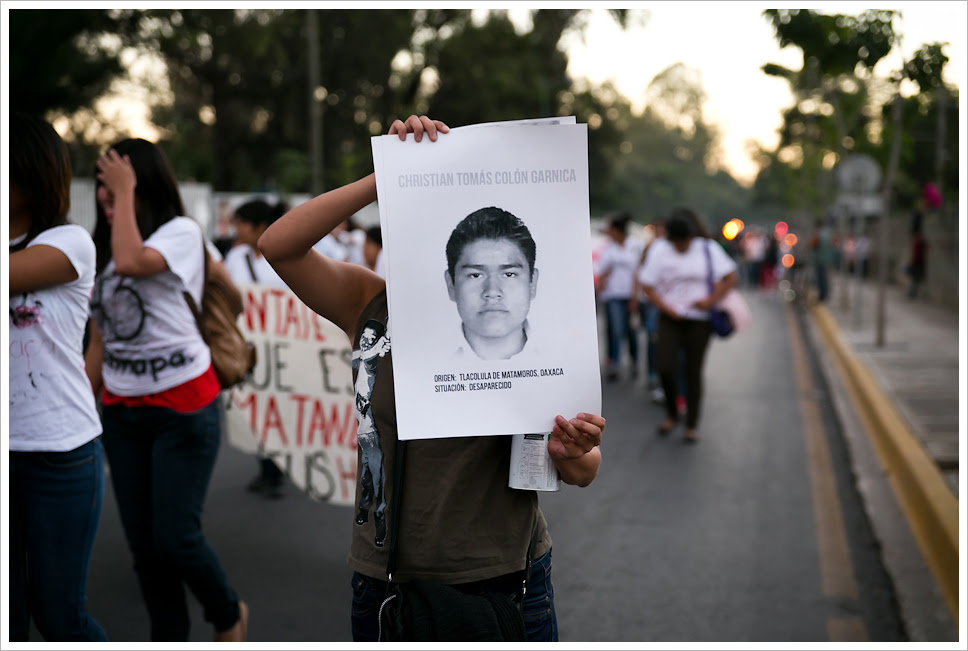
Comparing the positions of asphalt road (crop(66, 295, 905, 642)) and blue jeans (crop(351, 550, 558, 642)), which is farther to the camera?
asphalt road (crop(66, 295, 905, 642))

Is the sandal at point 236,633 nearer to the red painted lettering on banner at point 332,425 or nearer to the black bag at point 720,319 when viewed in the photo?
the red painted lettering on banner at point 332,425

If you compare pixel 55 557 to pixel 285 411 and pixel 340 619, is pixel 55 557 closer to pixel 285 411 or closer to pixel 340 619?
pixel 340 619

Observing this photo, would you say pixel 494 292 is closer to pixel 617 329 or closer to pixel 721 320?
pixel 721 320

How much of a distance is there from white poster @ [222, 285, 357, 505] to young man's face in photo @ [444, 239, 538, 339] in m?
2.97

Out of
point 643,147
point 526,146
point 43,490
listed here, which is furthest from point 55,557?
point 643,147

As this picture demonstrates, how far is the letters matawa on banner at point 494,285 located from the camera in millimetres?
2250

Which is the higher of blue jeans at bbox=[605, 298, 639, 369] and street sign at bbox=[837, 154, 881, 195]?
street sign at bbox=[837, 154, 881, 195]

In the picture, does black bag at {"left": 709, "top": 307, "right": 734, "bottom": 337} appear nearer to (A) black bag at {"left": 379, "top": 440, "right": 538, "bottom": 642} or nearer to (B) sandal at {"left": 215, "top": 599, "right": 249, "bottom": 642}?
(B) sandal at {"left": 215, "top": 599, "right": 249, "bottom": 642}

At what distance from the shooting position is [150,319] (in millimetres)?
3697

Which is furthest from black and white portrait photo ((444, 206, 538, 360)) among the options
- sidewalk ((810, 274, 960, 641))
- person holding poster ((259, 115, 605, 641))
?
sidewalk ((810, 274, 960, 641))

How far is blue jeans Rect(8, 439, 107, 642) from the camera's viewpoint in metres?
2.93

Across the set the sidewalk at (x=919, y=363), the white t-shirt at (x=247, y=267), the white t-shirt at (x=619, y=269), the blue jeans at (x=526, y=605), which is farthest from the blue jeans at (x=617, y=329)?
the blue jeans at (x=526, y=605)

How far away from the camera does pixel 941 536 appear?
16.9 ft

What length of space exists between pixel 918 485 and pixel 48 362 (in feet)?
16.4
